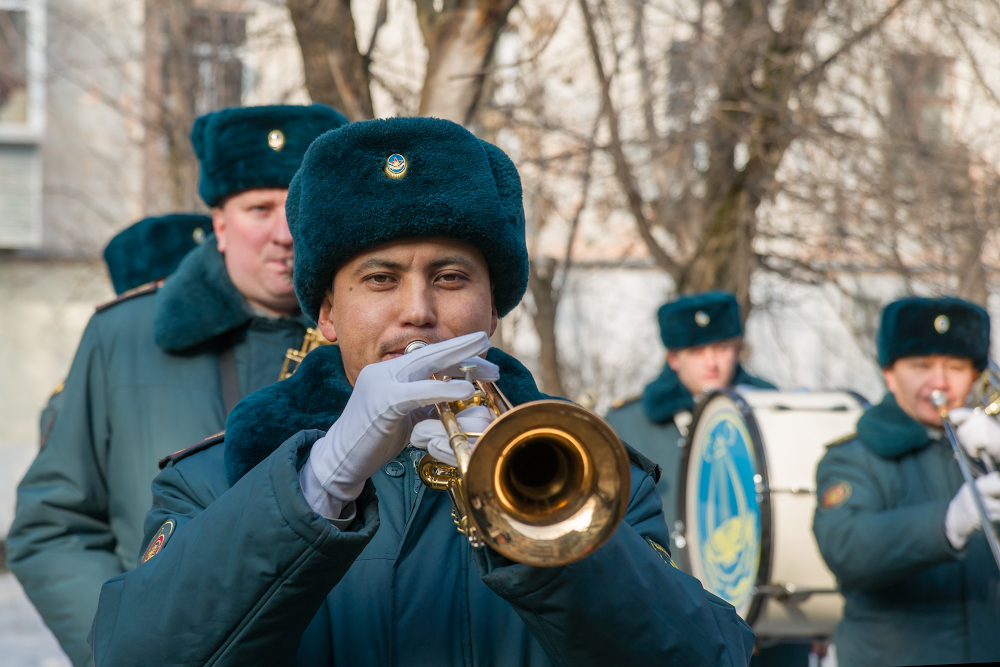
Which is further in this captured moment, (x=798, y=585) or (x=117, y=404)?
(x=798, y=585)

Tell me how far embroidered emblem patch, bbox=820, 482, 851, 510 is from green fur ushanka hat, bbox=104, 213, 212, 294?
2640mm

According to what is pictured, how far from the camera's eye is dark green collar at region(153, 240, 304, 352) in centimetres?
307

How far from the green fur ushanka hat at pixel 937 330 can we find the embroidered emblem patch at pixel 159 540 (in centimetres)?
364

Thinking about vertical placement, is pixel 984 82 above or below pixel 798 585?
above

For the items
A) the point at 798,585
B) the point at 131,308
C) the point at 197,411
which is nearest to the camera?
the point at 197,411

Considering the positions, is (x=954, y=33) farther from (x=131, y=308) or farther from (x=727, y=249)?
(x=131, y=308)

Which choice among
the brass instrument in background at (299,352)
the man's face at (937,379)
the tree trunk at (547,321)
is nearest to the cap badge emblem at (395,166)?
the brass instrument in background at (299,352)

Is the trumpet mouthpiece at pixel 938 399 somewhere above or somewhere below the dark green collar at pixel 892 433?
above

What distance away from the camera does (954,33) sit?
7.68 m

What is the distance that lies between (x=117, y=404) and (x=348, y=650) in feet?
4.92

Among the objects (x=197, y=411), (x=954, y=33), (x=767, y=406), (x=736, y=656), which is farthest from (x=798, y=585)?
(x=954, y=33)

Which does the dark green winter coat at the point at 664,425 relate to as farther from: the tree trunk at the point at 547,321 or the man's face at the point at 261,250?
the man's face at the point at 261,250

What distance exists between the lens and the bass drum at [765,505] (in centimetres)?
519

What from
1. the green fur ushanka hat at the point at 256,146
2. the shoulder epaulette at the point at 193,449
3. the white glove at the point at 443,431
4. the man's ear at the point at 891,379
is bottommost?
the man's ear at the point at 891,379
